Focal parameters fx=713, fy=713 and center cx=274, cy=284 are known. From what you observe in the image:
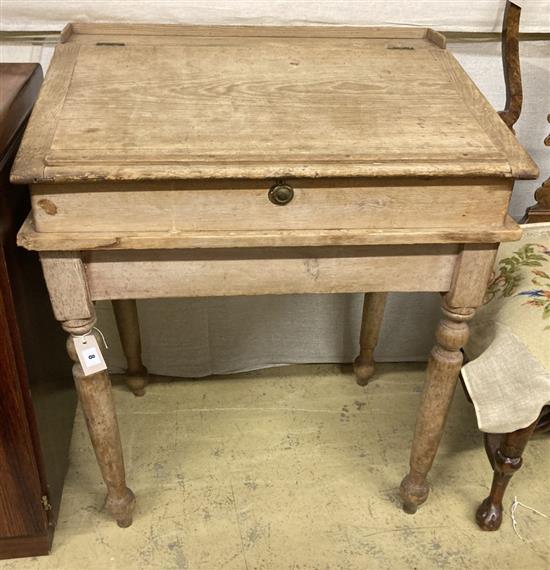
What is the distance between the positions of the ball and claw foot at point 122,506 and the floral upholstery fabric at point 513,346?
0.64 meters

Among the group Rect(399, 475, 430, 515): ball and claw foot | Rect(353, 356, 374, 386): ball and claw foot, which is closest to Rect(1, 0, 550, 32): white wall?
Rect(353, 356, 374, 386): ball and claw foot

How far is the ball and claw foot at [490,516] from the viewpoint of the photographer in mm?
1353

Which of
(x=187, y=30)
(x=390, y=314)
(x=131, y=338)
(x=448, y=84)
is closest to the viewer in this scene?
(x=448, y=84)

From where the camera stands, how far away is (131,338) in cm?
156

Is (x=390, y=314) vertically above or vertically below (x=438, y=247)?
below

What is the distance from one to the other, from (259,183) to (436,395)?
500mm

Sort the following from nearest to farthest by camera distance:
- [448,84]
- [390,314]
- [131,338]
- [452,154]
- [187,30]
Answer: [452,154]
[448,84]
[187,30]
[131,338]
[390,314]

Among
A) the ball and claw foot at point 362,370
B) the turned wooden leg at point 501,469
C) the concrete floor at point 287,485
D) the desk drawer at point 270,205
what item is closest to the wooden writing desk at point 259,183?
the desk drawer at point 270,205

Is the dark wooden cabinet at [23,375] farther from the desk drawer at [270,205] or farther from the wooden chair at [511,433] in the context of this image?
the wooden chair at [511,433]

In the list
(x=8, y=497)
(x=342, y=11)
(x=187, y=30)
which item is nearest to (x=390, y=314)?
(x=342, y=11)

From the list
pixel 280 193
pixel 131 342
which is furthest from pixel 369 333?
pixel 280 193

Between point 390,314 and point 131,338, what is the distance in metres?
0.62

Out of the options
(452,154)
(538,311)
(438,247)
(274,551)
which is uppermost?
(452,154)

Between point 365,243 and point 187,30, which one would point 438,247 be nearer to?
point 365,243
